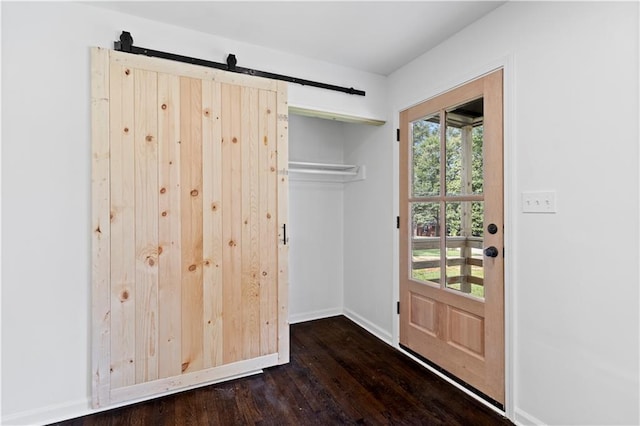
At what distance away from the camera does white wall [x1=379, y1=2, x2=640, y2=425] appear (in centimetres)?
135

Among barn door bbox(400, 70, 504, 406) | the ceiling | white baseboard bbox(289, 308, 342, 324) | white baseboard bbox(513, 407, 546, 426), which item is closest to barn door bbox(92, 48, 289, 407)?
the ceiling

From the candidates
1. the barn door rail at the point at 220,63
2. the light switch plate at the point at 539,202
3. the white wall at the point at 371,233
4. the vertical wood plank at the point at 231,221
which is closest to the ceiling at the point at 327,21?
the barn door rail at the point at 220,63

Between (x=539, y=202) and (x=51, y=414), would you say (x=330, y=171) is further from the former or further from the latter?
(x=51, y=414)

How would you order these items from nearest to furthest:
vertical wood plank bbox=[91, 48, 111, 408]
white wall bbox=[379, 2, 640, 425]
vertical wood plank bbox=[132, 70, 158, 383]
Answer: white wall bbox=[379, 2, 640, 425], vertical wood plank bbox=[91, 48, 111, 408], vertical wood plank bbox=[132, 70, 158, 383]

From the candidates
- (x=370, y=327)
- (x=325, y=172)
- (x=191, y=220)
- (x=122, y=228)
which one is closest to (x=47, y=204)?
(x=122, y=228)

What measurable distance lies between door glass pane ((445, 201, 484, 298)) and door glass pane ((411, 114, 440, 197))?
0.24 m

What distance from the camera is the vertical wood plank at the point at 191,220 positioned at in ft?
6.77

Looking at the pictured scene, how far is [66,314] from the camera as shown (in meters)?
1.82

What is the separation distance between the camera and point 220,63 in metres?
2.21

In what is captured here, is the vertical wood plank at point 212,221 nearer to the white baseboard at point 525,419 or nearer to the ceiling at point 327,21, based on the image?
the ceiling at point 327,21

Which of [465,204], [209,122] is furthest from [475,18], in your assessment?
[209,122]

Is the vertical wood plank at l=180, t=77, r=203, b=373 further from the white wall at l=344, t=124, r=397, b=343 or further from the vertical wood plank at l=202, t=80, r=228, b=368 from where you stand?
the white wall at l=344, t=124, r=397, b=343

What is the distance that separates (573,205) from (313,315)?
2.56 meters

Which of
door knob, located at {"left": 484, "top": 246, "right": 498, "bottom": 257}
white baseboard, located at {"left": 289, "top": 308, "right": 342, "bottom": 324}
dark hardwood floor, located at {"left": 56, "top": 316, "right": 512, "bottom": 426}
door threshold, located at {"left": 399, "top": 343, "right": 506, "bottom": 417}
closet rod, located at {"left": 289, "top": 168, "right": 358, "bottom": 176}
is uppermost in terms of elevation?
closet rod, located at {"left": 289, "top": 168, "right": 358, "bottom": 176}
